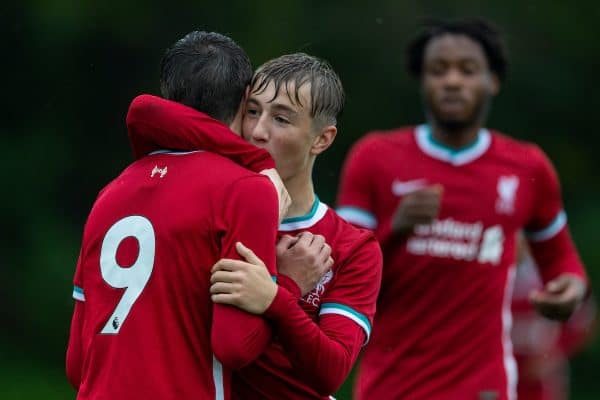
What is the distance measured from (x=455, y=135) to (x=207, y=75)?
2.65 meters

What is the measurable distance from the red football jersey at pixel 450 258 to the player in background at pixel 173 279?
7.52 ft

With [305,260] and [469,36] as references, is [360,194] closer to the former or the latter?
[469,36]

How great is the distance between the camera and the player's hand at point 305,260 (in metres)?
3.69

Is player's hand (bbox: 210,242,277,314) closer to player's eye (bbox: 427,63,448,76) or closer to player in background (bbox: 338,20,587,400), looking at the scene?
player in background (bbox: 338,20,587,400)

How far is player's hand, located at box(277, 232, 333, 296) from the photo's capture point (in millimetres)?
3691

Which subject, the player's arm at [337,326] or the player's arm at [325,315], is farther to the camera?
the player's arm at [337,326]

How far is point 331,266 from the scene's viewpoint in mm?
3797

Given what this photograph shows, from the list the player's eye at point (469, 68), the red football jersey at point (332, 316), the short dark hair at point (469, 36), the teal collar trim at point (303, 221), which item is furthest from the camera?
the short dark hair at point (469, 36)

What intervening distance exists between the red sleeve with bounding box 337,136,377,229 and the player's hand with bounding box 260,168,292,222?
219cm

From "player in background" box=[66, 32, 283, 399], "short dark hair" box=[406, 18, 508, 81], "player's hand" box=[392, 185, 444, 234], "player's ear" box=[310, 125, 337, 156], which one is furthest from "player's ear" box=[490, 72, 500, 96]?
"player in background" box=[66, 32, 283, 399]

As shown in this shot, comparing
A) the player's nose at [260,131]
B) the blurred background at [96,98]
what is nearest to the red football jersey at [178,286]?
the player's nose at [260,131]

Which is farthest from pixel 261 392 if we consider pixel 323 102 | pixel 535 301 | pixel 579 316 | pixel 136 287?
pixel 579 316

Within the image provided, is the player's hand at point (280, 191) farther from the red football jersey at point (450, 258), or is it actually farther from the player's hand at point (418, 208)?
the red football jersey at point (450, 258)

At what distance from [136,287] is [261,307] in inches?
12.9
